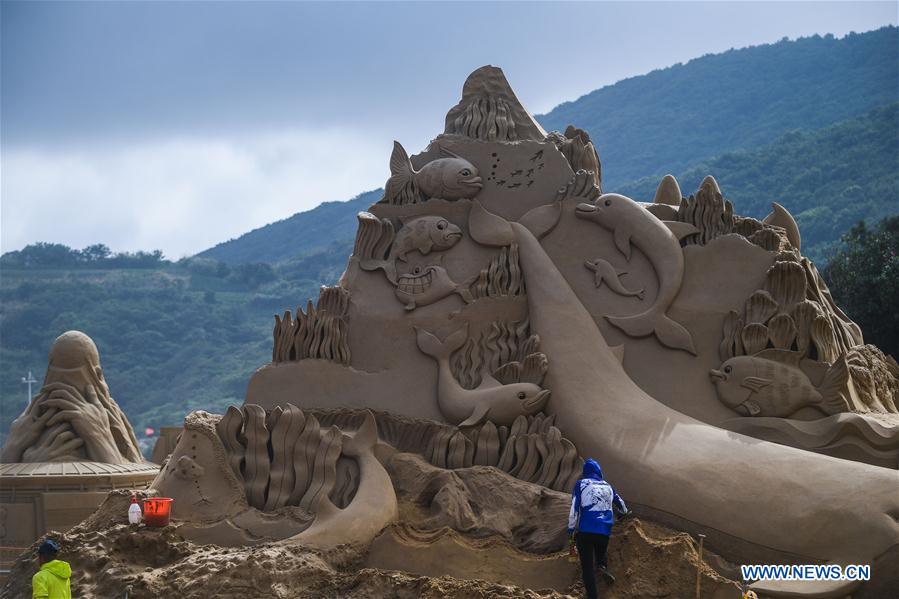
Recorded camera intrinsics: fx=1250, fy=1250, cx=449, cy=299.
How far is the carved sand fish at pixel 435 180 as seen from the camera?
12727 mm

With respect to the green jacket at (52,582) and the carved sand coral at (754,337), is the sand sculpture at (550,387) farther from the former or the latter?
the green jacket at (52,582)

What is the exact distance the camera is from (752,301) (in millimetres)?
11547

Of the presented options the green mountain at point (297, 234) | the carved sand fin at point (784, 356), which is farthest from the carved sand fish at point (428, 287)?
the green mountain at point (297, 234)

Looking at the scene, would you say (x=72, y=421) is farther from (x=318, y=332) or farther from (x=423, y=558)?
(x=423, y=558)

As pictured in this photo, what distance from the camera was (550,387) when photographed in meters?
11.5

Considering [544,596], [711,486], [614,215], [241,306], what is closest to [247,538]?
[544,596]

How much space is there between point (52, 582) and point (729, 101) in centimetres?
6401

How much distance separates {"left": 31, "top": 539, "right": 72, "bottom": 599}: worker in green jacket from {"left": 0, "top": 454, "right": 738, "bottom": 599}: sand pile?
1194 millimetres

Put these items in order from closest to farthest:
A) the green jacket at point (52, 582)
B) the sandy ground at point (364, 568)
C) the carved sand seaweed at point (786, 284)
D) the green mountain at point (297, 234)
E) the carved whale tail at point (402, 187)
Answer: the green jacket at point (52, 582)
the sandy ground at point (364, 568)
the carved sand seaweed at point (786, 284)
the carved whale tail at point (402, 187)
the green mountain at point (297, 234)

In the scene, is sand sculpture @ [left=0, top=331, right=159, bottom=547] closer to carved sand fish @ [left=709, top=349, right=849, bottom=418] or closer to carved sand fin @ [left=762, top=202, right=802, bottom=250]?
carved sand fish @ [left=709, top=349, right=849, bottom=418]

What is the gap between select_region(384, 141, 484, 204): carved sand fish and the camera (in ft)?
41.8

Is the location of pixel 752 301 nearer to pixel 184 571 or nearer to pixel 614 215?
pixel 614 215

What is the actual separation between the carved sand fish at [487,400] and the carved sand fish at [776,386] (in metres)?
1.70

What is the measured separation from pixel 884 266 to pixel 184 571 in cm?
1443
